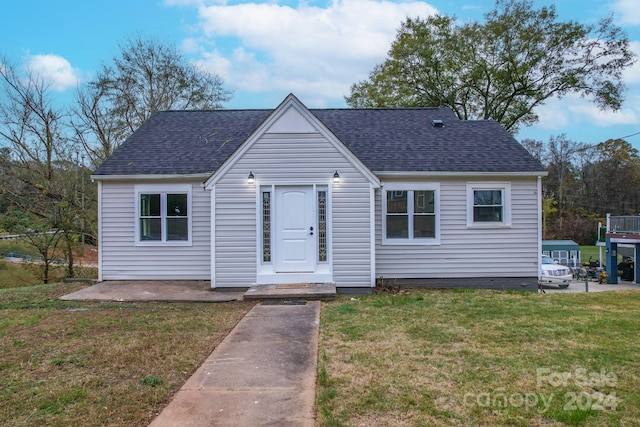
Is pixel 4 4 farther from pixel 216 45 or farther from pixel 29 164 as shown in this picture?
pixel 216 45

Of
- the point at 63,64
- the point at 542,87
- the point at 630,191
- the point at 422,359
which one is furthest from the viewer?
the point at 630,191

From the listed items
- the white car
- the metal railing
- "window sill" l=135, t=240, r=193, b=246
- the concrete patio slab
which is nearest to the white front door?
the concrete patio slab

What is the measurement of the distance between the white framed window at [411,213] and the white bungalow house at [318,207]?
3 centimetres

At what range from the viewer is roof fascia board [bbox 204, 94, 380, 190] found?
849 cm

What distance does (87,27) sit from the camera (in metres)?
13.3

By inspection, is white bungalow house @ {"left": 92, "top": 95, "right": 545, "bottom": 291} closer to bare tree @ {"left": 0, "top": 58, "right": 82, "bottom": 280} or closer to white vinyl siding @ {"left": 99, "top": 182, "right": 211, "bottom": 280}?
white vinyl siding @ {"left": 99, "top": 182, "right": 211, "bottom": 280}

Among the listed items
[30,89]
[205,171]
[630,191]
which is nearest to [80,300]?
[205,171]

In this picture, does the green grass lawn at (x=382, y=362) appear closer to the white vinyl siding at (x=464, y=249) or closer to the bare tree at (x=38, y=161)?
the white vinyl siding at (x=464, y=249)

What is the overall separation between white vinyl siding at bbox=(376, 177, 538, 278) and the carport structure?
61.2 feet

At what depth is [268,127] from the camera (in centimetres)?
857

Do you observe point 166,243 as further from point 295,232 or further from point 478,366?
point 478,366

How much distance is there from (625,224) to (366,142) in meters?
22.5

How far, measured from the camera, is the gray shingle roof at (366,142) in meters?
9.87

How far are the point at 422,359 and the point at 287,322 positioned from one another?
93.7 inches
